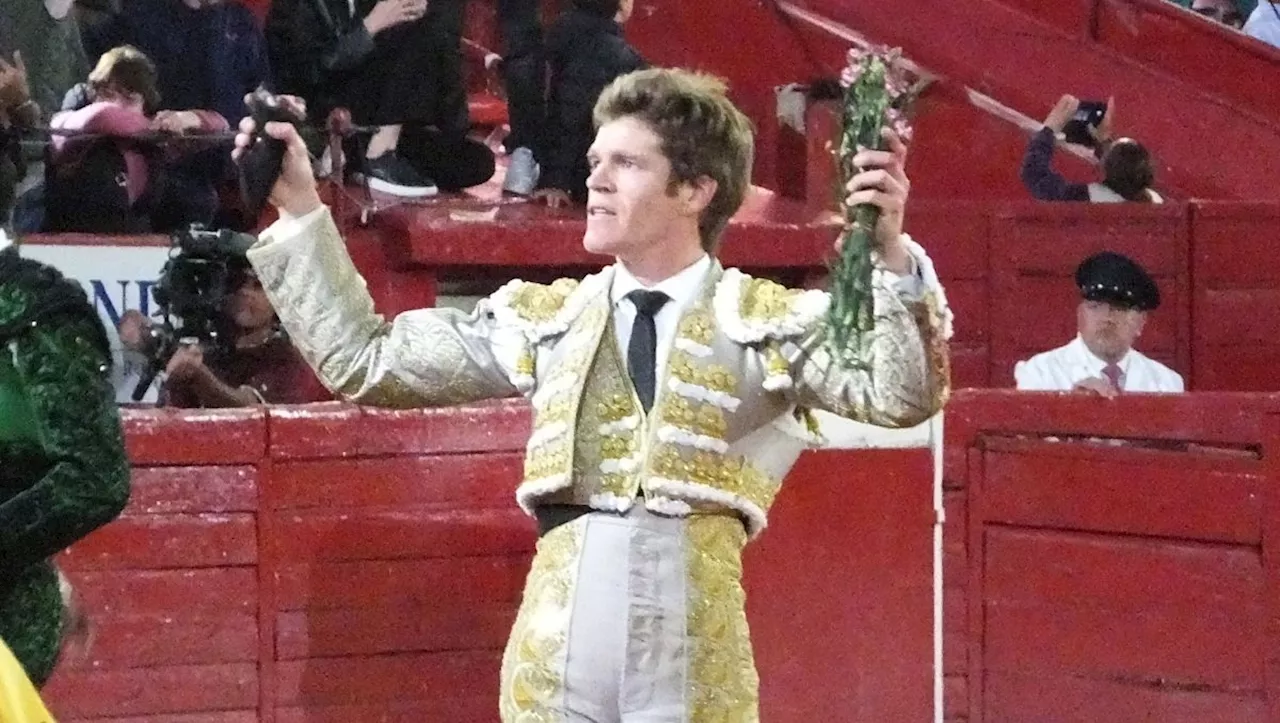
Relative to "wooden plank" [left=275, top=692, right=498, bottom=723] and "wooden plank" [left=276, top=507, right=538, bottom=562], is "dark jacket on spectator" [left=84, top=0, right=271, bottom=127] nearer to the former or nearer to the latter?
"wooden plank" [left=276, top=507, right=538, bottom=562]

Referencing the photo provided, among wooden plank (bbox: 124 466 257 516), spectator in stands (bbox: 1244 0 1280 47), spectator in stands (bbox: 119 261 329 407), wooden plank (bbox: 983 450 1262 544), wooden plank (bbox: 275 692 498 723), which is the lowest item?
wooden plank (bbox: 275 692 498 723)

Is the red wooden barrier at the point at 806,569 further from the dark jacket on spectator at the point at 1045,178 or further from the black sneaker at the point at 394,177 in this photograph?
the dark jacket on spectator at the point at 1045,178

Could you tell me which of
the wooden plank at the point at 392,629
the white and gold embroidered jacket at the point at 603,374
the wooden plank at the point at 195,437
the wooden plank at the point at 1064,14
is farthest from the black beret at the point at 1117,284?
the white and gold embroidered jacket at the point at 603,374

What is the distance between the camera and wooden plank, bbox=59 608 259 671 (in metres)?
3.56

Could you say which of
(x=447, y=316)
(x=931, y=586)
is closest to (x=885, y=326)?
(x=447, y=316)

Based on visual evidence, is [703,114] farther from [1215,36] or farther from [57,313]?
[1215,36]

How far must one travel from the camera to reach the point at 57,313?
2.13 metres

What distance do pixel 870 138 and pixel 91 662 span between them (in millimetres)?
1926

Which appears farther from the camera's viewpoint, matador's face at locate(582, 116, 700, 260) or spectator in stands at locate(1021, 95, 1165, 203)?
spectator in stands at locate(1021, 95, 1165, 203)

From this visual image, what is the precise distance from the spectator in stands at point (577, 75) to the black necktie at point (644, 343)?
8.19 feet

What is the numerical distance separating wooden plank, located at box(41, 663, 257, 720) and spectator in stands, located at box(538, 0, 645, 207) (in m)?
1.70

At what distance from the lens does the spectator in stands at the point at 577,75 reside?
194 inches

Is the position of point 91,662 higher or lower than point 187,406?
lower

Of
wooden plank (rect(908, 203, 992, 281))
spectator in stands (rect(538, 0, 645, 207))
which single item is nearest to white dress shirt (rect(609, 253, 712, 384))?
spectator in stands (rect(538, 0, 645, 207))
